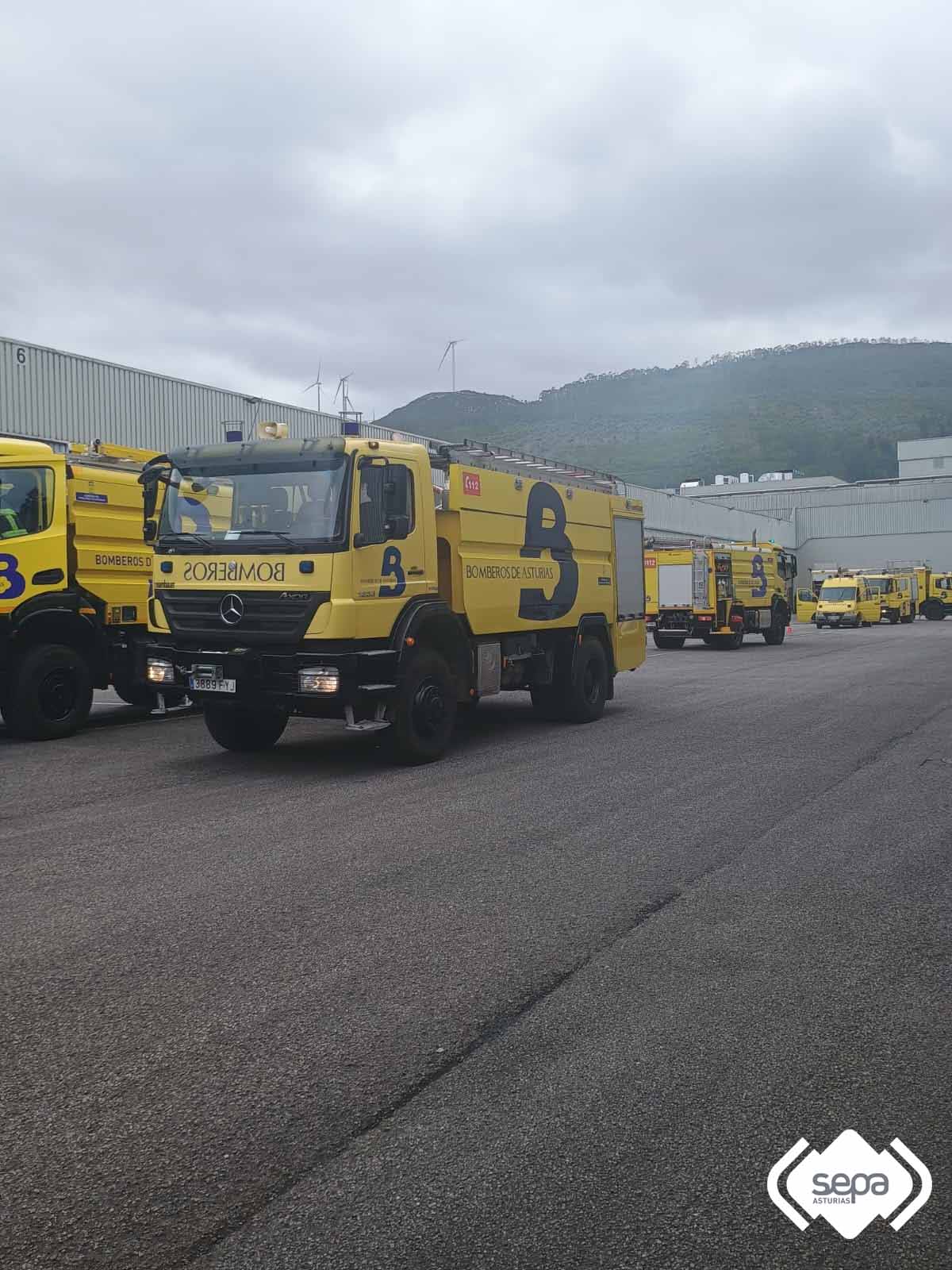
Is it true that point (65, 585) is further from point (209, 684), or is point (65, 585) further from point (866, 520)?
point (866, 520)

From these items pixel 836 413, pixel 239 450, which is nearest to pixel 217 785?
pixel 239 450

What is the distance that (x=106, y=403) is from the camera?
2759cm

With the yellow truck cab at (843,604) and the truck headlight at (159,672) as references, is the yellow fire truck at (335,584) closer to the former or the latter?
the truck headlight at (159,672)

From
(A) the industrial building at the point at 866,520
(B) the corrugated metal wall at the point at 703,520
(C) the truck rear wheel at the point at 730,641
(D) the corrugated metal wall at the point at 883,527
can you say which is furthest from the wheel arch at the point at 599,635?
(D) the corrugated metal wall at the point at 883,527

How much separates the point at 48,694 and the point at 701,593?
19.6 m

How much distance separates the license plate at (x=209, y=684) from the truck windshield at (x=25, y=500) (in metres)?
3.09

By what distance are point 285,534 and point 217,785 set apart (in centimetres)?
204

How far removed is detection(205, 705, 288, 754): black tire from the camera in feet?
33.4

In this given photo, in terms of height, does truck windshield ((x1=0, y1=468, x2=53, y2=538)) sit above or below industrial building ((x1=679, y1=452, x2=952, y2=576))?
below

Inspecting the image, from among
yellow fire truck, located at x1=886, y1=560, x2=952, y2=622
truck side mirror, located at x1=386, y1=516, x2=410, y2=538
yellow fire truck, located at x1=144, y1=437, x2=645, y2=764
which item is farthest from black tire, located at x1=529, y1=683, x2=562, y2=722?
yellow fire truck, located at x1=886, y1=560, x2=952, y2=622

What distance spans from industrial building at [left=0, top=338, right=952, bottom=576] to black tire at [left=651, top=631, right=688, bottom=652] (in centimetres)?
706

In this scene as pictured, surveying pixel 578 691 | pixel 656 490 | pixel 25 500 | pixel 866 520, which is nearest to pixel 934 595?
pixel 656 490

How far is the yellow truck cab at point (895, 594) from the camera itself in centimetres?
4822

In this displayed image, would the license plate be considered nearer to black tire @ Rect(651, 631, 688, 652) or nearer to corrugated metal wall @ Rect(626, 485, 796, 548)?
black tire @ Rect(651, 631, 688, 652)
